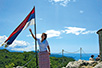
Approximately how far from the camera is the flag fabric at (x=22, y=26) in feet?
18.1

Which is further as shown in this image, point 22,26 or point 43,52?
point 22,26

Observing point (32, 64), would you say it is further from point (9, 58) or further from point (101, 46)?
point (101, 46)

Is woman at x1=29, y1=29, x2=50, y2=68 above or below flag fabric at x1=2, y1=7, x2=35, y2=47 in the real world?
below

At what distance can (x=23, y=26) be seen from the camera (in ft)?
18.6

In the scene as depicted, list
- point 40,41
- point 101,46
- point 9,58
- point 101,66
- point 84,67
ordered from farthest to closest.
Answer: point 9,58, point 101,46, point 84,67, point 101,66, point 40,41

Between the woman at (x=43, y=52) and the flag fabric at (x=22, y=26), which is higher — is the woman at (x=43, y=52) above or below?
below

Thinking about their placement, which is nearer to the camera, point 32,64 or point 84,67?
point 84,67

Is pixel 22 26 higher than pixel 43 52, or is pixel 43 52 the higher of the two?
pixel 22 26

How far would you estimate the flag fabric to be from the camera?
A: 18.1 ft

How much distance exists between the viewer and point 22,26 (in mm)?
5680

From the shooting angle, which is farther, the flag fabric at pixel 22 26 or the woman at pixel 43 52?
the flag fabric at pixel 22 26

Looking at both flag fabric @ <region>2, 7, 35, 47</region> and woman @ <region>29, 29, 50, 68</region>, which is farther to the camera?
flag fabric @ <region>2, 7, 35, 47</region>

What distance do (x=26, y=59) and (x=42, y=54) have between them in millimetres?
9461

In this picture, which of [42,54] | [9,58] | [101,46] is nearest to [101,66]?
[101,46]
